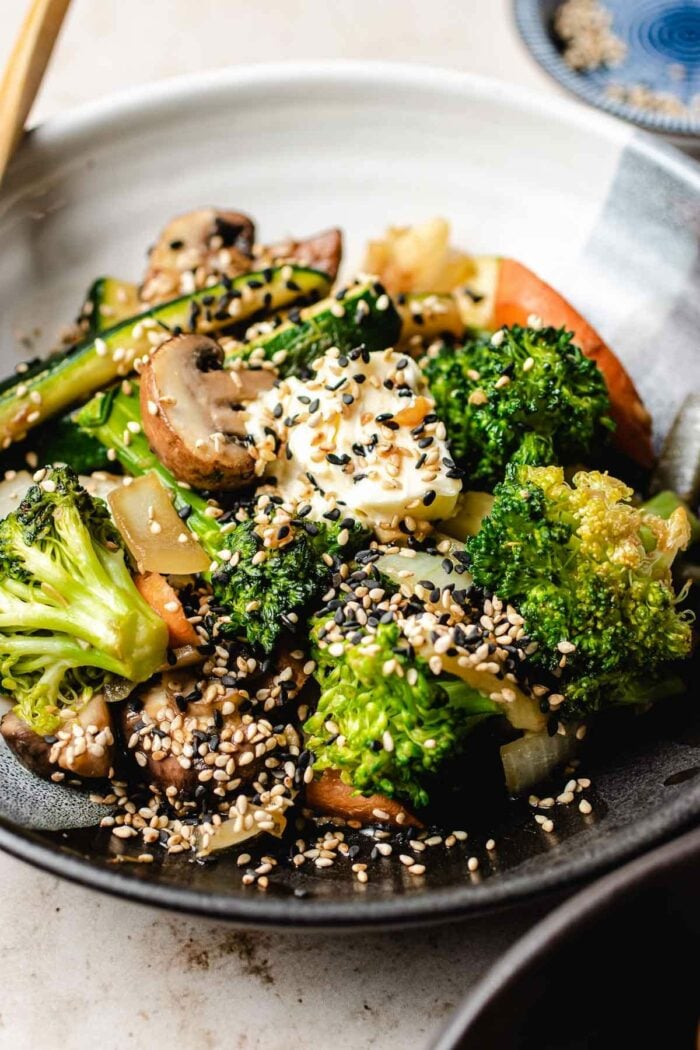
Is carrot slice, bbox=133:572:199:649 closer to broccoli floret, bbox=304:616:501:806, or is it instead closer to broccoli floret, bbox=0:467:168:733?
broccoli floret, bbox=0:467:168:733

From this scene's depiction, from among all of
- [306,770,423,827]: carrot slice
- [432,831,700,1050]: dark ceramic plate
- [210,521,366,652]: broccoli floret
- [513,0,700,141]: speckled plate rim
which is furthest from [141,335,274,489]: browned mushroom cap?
[513,0,700,141]: speckled plate rim

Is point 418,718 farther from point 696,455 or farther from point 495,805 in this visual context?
point 696,455

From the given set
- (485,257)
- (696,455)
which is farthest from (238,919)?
(485,257)

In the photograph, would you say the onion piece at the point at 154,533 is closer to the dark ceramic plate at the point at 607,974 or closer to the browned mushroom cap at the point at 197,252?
the browned mushroom cap at the point at 197,252

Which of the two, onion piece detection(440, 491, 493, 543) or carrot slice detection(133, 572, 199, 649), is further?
onion piece detection(440, 491, 493, 543)

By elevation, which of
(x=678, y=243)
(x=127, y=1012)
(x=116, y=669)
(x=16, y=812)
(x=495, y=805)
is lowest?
(x=127, y=1012)

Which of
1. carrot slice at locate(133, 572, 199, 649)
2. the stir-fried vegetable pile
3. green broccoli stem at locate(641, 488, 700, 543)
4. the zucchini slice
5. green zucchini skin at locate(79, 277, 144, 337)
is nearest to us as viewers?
the stir-fried vegetable pile
